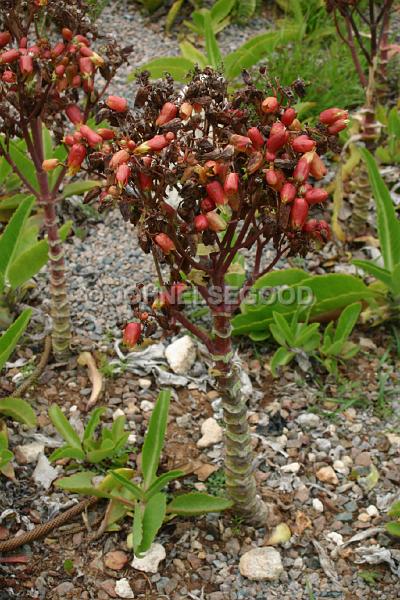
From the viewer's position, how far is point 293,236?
2.11 metres

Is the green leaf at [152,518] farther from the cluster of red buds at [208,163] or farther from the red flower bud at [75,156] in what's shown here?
the red flower bud at [75,156]

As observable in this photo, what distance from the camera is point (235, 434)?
2.45 m

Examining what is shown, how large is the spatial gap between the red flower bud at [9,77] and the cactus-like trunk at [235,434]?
38.9 inches

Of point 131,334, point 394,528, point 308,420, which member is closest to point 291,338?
point 308,420

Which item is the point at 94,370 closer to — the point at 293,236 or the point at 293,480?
the point at 293,480

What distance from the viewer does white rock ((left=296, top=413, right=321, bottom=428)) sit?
3076mm

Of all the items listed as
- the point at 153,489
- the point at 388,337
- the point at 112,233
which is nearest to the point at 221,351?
the point at 153,489

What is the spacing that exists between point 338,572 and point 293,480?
1.28 feet

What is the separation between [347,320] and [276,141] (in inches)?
57.6

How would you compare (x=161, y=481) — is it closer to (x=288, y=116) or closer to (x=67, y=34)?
(x=288, y=116)

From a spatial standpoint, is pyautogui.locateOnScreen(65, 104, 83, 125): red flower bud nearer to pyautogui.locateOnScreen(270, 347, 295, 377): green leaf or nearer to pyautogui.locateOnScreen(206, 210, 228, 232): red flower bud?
pyautogui.locateOnScreen(206, 210, 228, 232): red flower bud

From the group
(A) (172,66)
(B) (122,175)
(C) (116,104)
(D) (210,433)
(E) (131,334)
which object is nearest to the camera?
(B) (122,175)

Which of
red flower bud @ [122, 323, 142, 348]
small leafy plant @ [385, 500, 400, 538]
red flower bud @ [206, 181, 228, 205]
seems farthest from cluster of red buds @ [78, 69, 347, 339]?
small leafy plant @ [385, 500, 400, 538]

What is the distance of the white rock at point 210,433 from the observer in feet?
9.76
